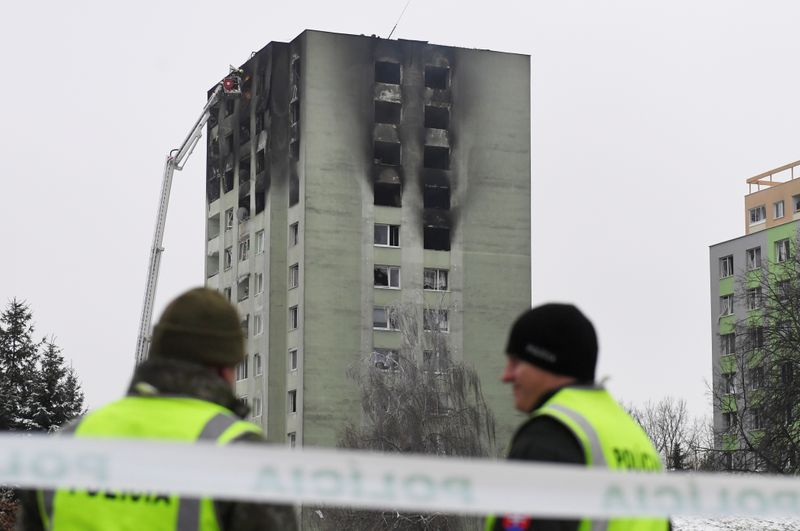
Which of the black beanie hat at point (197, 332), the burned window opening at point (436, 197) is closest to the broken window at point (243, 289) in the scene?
the burned window opening at point (436, 197)

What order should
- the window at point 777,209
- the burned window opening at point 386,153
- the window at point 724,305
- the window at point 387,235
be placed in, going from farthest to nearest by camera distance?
the window at point 777,209 < the window at point 724,305 < the window at point 387,235 < the burned window opening at point 386,153

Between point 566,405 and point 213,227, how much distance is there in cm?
9017

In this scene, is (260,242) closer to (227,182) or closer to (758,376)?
(227,182)

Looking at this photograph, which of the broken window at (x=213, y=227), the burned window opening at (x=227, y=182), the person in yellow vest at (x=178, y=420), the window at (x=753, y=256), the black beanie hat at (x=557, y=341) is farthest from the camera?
Result: the window at (x=753, y=256)

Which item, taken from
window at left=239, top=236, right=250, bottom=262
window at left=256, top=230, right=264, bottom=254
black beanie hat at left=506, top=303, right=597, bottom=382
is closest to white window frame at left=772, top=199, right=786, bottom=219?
window at left=239, top=236, right=250, bottom=262

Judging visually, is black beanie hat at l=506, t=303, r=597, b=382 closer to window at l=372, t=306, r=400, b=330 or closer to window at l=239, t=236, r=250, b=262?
window at l=372, t=306, r=400, b=330

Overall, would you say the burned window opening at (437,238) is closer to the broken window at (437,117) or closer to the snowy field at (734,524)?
the broken window at (437,117)

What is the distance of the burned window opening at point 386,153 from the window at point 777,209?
3905 centimetres

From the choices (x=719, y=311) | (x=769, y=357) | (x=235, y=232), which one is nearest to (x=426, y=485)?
(x=769, y=357)

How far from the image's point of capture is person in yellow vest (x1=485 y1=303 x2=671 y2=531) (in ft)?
14.9

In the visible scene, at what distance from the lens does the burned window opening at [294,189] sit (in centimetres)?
8188

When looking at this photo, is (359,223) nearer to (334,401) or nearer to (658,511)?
(334,401)

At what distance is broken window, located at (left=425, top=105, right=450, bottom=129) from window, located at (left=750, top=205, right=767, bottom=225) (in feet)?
123

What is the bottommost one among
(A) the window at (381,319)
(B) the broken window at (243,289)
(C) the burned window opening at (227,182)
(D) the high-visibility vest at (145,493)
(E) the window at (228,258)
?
(D) the high-visibility vest at (145,493)
